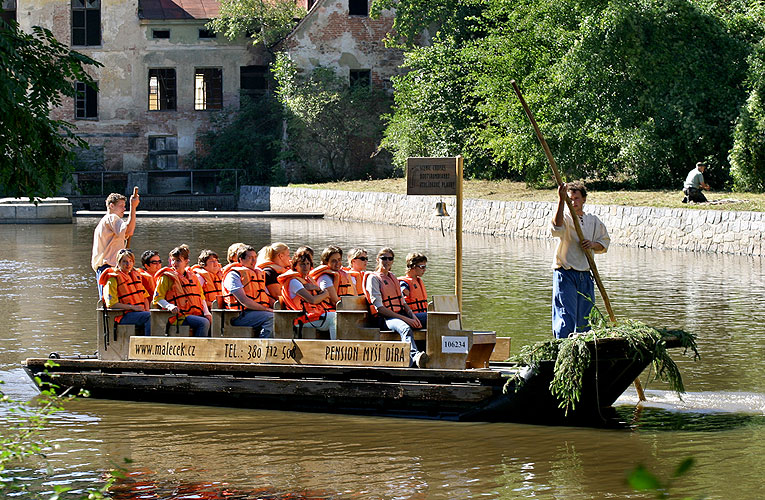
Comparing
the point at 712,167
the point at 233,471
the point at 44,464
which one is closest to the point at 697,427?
the point at 233,471

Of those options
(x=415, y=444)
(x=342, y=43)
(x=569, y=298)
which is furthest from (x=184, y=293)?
(x=342, y=43)

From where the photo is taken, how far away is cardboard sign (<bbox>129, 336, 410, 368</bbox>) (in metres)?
10.1

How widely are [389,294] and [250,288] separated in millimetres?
1361

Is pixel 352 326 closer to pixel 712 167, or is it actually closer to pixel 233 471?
pixel 233 471

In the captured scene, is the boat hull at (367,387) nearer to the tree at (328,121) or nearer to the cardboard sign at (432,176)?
the cardboard sign at (432,176)

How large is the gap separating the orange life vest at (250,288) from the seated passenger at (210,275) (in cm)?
57

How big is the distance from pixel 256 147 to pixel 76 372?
→ 119ft

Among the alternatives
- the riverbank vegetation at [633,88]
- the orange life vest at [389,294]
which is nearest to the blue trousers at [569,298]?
the orange life vest at [389,294]

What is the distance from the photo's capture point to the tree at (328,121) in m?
44.9

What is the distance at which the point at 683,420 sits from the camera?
1003 centimetres

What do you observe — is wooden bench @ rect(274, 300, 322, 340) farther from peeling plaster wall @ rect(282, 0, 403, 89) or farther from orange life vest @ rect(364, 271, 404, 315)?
peeling plaster wall @ rect(282, 0, 403, 89)

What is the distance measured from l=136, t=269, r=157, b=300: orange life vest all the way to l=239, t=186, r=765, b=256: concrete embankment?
50.3 feet

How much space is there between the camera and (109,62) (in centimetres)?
4688

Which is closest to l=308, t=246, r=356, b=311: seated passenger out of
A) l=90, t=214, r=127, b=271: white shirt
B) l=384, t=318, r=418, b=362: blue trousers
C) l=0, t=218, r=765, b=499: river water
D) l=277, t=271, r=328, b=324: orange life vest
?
l=277, t=271, r=328, b=324: orange life vest
